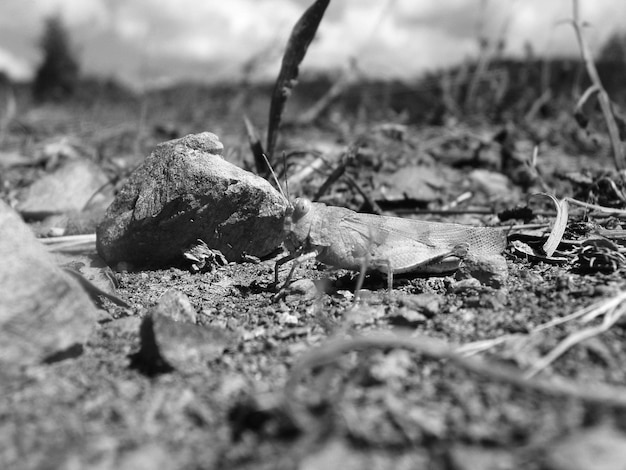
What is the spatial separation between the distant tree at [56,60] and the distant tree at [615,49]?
21507 millimetres

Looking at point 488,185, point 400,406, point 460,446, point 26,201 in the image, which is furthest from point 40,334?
point 488,185

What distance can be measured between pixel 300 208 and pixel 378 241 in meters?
0.26

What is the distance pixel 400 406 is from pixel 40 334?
2.40ft

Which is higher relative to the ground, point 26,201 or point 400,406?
point 400,406

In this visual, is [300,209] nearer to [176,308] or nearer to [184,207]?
[184,207]

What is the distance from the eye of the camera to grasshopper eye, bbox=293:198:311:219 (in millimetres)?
1750

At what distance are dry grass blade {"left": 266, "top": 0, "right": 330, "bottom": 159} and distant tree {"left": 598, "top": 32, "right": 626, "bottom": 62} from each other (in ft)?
17.0

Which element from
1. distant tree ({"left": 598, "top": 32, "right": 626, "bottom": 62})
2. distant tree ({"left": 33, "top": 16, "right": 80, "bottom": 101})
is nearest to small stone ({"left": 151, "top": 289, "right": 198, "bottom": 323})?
distant tree ({"left": 598, "top": 32, "right": 626, "bottom": 62})

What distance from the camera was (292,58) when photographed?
231cm

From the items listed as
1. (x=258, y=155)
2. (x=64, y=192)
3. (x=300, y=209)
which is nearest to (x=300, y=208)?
(x=300, y=209)

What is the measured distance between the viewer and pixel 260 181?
Result: 191 centimetres

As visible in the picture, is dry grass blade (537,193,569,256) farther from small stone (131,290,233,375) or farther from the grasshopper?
small stone (131,290,233,375)

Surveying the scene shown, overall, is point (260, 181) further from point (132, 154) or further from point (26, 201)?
point (132, 154)

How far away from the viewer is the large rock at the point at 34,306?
113 centimetres
